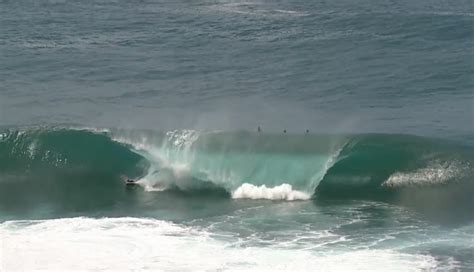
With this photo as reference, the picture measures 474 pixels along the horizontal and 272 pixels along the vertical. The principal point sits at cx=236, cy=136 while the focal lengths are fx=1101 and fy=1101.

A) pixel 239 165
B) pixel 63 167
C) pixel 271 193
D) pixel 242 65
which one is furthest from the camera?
pixel 242 65

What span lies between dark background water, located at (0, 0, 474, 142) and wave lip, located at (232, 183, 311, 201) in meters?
4.73

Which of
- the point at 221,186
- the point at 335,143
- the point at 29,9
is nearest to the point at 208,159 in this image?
the point at 221,186

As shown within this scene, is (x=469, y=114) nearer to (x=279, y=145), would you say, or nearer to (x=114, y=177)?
(x=279, y=145)

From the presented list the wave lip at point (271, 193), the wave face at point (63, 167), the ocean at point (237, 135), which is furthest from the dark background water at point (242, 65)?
the wave lip at point (271, 193)

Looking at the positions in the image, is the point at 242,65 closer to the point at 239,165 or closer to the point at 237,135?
the point at 237,135

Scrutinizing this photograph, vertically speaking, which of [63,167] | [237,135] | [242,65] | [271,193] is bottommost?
[271,193]

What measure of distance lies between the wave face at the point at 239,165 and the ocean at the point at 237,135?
8cm

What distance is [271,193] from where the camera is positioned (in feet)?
139

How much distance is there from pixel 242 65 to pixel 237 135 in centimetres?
1062

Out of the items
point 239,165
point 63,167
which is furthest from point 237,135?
point 63,167

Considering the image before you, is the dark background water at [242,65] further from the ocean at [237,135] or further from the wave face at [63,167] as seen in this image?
the wave face at [63,167]

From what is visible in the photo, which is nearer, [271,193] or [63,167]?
[271,193]

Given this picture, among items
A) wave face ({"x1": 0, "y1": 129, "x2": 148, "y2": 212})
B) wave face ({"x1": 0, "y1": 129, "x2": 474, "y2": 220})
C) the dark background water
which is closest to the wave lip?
wave face ({"x1": 0, "y1": 129, "x2": 474, "y2": 220})

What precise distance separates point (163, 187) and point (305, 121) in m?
7.88
